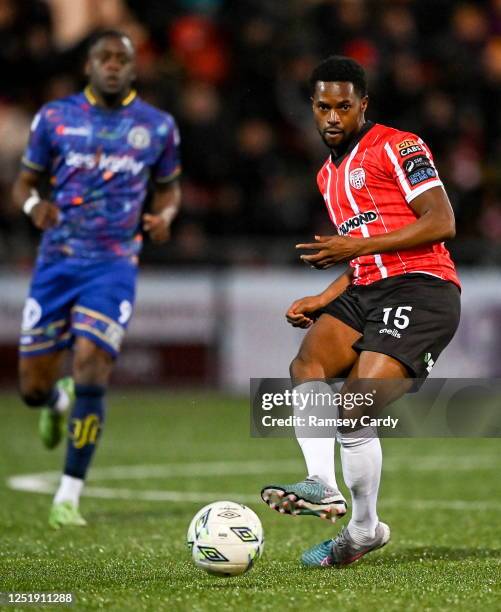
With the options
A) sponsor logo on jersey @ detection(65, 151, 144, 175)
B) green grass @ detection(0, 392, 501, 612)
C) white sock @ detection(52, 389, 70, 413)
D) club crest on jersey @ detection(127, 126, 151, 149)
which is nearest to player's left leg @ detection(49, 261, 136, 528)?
green grass @ detection(0, 392, 501, 612)

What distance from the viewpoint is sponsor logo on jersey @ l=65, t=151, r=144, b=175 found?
773 centimetres

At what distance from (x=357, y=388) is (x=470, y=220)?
11054 millimetres

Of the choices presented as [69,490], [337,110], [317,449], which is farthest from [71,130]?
[317,449]

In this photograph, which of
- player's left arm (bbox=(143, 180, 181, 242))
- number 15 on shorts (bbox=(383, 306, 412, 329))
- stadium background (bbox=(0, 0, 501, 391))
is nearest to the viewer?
number 15 on shorts (bbox=(383, 306, 412, 329))

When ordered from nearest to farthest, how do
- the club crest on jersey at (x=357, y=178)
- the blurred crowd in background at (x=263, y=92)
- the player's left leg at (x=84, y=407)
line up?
1. the club crest on jersey at (x=357, y=178)
2. the player's left leg at (x=84, y=407)
3. the blurred crowd in background at (x=263, y=92)

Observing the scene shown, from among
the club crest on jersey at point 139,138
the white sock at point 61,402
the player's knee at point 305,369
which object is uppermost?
the club crest on jersey at point 139,138

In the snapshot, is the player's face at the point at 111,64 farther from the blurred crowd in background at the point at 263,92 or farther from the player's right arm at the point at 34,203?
the blurred crowd in background at the point at 263,92

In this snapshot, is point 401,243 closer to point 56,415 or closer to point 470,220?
point 56,415

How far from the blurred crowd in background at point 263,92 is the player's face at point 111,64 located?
286 inches

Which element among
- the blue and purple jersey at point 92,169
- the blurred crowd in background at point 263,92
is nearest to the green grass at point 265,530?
the blue and purple jersey at point 92,169

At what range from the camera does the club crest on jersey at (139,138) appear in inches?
307

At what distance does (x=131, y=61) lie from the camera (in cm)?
768

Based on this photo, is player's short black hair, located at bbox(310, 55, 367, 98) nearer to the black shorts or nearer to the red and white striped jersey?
the red and white striped jersey

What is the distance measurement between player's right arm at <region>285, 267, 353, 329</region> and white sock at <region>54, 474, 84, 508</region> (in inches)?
84.1
